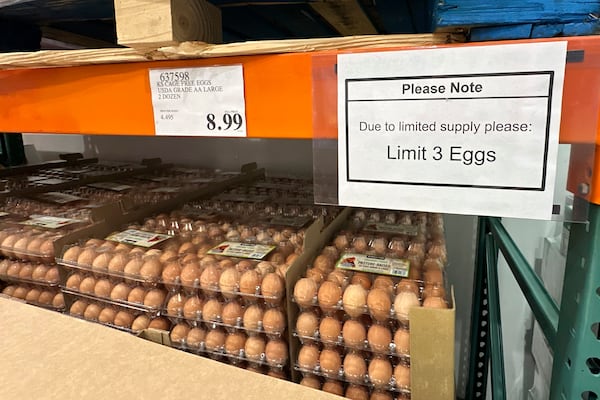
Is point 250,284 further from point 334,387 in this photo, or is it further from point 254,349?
point 334,387

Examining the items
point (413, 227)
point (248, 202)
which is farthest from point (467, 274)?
point (248, 202)

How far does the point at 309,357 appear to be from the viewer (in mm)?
776

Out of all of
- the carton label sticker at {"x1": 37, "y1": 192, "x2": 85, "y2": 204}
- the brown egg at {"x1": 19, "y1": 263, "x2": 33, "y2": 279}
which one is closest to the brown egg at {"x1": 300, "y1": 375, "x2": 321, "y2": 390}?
the brown egg at {"x1": 19, "y1": 263, "x2": 33, "y2": 279}

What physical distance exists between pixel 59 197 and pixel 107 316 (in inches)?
29.3

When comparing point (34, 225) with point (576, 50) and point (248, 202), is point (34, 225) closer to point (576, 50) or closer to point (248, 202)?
point (248, 202)

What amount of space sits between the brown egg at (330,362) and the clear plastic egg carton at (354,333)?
2 centimetres

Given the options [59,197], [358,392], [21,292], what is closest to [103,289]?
[21,292]

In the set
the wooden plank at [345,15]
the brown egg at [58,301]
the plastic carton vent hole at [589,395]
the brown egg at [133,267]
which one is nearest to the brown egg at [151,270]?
the brown egg at [133,267]

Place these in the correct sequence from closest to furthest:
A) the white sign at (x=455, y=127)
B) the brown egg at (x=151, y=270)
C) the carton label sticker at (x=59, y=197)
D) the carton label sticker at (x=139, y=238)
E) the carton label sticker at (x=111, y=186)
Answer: the white sign at (x=455, y=127), the brown egg at (x=151, y=270), the carton label sticker at (x=139, y=238), the carton label sticker at (x=59, y=197), the carton label sticker at (x=111, y=186)

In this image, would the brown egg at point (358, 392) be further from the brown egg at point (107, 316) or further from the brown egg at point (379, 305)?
the brown egg at point (107, 316)

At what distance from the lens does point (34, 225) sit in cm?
122

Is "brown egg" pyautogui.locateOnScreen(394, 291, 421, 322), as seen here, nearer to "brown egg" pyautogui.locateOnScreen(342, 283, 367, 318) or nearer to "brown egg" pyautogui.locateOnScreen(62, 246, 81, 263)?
"brown egg" pyautogui.locateOnScreen(342, 283, 367, 318)

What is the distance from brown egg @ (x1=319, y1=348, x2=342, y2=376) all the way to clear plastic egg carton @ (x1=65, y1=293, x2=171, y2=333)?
0.37m

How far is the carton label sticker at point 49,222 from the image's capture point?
120cm
